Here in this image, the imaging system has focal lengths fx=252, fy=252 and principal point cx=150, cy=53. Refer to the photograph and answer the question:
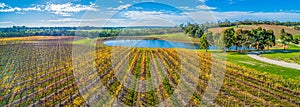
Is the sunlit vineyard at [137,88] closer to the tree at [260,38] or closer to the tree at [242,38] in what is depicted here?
the tree at [242,38]

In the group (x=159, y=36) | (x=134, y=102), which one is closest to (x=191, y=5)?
(x=134, y=102)

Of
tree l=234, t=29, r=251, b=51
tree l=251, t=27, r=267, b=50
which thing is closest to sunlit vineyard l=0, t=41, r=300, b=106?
tree l=234, t=29, r=251, b=51

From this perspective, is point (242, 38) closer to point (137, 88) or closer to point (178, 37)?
point (137, 88)

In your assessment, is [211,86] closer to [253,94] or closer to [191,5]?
[253,94]

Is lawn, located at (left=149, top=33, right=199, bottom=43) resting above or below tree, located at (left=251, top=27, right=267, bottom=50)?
below

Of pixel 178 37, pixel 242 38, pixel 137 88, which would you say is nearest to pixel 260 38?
pixel 242 38

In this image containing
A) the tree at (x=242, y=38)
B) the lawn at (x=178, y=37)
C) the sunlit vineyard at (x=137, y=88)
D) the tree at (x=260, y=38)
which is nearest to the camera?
the sunlit vineyard at (x=137, y=88)

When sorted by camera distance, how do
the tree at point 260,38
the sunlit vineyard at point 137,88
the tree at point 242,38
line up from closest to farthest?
the sunlit vineyard at point 137,88, the tree at point 260,38, the tree at point 242,38

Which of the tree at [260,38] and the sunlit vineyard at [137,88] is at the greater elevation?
the tree at [260,38]

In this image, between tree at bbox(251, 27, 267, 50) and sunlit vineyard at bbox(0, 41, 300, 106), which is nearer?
sunlit vineyard at bbox(0, 41, 300, 106)

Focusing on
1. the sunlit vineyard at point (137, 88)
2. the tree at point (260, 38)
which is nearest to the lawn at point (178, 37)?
the tree at point (260, 38)

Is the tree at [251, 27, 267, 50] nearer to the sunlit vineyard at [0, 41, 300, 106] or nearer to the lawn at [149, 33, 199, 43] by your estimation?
the sunlit vineyard at [0, 41, 300, 106]
